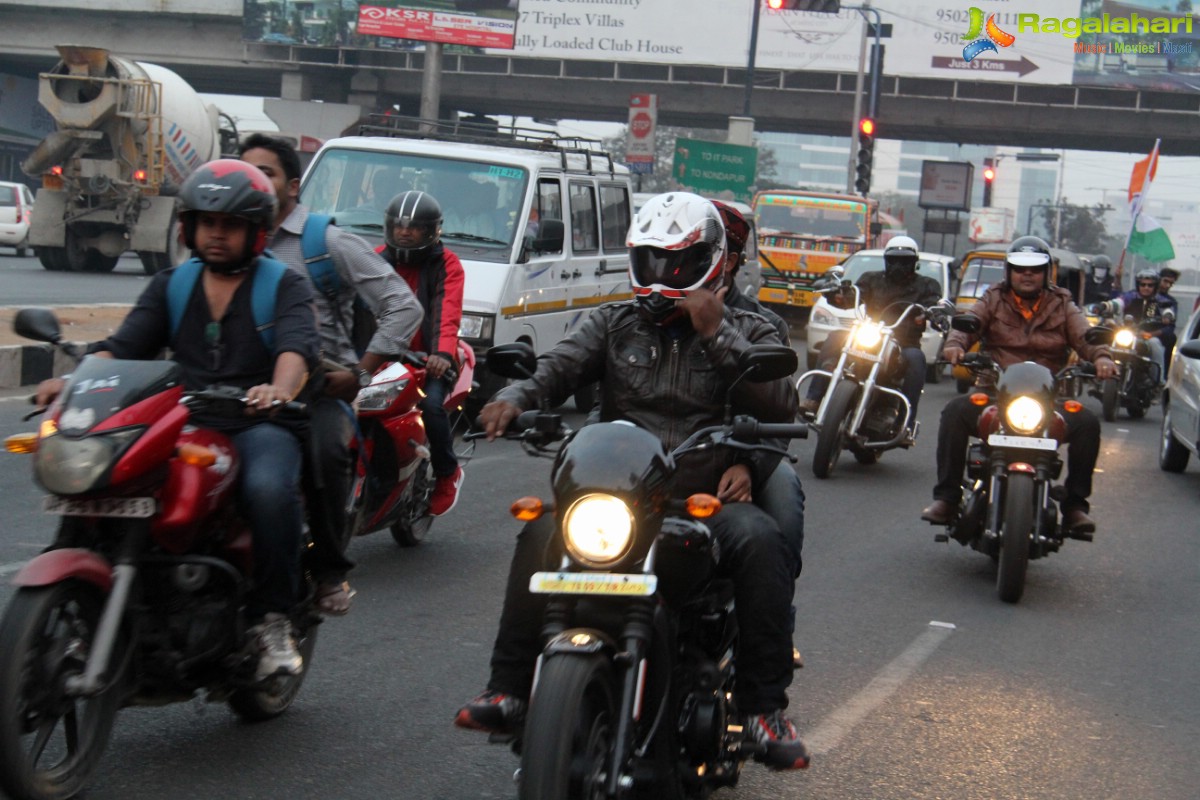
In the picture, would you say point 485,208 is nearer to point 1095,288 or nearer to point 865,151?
point 1095,288

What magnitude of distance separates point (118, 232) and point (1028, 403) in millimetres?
22191

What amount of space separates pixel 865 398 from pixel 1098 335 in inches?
139

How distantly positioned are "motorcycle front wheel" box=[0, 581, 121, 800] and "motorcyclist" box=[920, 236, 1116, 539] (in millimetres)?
5043

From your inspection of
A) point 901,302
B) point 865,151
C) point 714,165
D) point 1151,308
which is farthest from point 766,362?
point 714,165

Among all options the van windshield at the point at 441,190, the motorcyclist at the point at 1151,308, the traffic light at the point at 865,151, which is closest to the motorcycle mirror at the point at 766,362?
the van windshield at the point at 441,190

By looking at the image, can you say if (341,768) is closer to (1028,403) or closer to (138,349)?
(138,349)

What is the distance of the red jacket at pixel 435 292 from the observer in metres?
7.89

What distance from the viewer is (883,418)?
37.9ft

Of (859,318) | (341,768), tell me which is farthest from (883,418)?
(341,768)

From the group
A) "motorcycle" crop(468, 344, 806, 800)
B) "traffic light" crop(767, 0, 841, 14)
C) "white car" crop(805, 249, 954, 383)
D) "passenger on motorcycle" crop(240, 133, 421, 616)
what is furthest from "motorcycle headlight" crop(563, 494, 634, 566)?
"traffic light" crop(767, 0, 841, 14)

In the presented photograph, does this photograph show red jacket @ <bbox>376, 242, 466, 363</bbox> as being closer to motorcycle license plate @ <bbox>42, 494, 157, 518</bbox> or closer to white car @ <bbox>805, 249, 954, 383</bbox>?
motorcycle license plate @ <bbox>42, 494, 157, 518</bbox>

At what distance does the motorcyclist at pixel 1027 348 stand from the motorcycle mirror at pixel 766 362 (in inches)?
172

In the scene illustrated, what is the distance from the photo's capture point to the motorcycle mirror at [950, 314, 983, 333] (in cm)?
792

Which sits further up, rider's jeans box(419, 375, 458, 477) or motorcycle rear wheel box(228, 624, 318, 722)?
rider's jeans box(419, 375, 458, 477)
